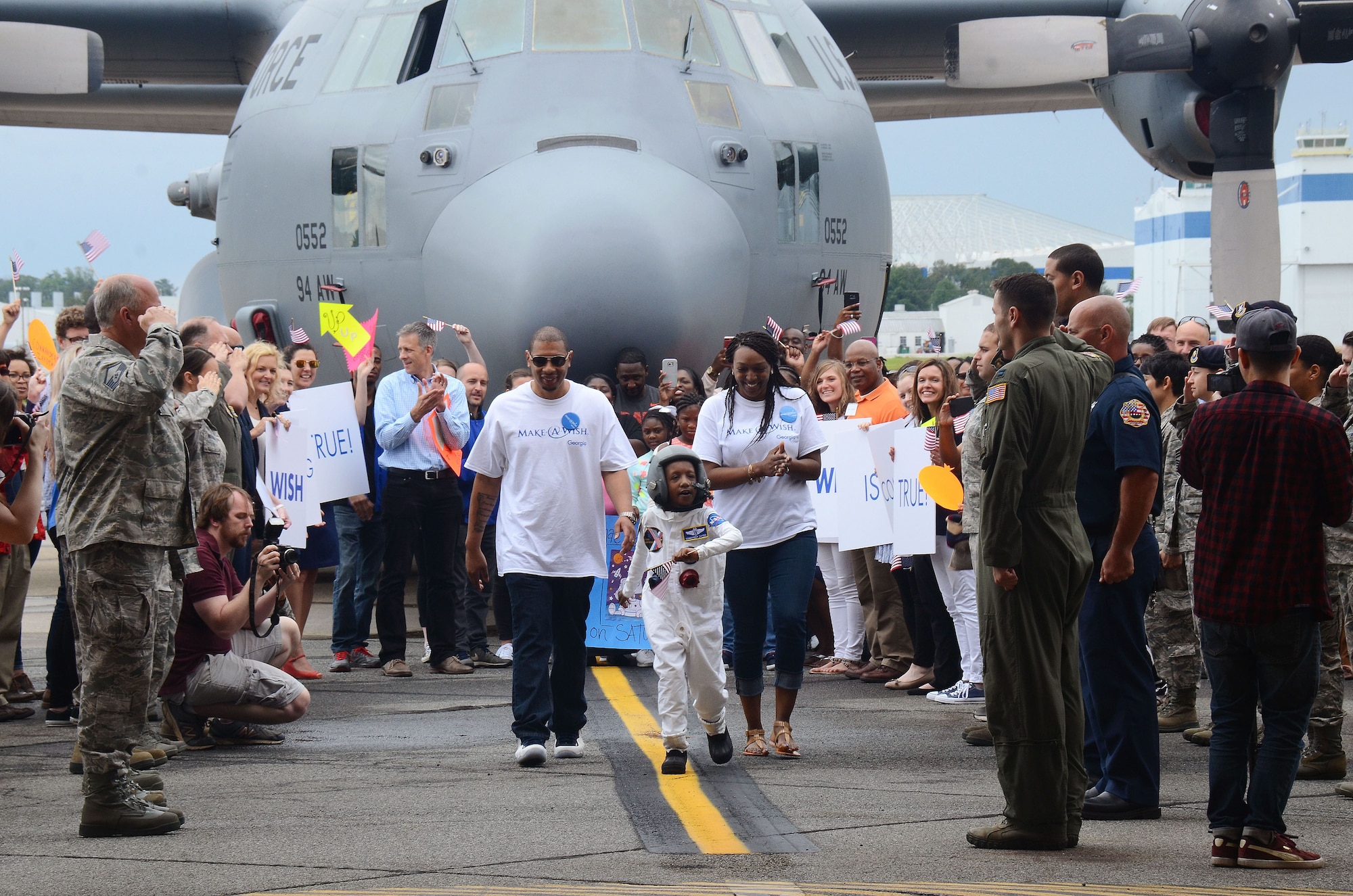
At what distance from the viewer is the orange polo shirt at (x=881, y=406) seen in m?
8.55

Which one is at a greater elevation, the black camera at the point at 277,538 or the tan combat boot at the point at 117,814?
the black camera at the point at 277,538

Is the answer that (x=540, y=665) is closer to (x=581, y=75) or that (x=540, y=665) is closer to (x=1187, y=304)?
(x=581, y=75)

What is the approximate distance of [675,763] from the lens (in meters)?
5.77

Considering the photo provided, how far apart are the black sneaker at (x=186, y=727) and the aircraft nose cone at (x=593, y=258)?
2.92 m

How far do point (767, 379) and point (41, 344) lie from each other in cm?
544

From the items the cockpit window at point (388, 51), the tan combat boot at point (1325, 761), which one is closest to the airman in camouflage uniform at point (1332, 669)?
the tan combat boot at point (1325, 761)

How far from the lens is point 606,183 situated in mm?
8492

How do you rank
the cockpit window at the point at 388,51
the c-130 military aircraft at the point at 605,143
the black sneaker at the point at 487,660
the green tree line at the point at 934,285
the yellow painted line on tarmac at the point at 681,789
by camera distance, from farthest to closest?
1. the green tree line at the point at 934,285
2. the cockpit window at the point at 388,51
3. the black sneaker at the point at 487,660
4. the c-130 military aircraft at the point at 605,143
5. the yellow painted line on tarmac at the point at 681,789

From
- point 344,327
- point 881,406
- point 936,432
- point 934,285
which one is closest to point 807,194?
point 881,406

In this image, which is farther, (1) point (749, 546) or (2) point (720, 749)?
(1) point (749, 546)

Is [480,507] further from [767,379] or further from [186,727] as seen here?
[186,727]

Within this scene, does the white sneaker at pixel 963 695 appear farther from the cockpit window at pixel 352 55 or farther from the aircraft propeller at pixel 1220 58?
the aircraft propeller at pixel 1220 58

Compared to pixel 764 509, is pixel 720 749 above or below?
below

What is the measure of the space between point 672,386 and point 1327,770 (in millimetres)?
4308
